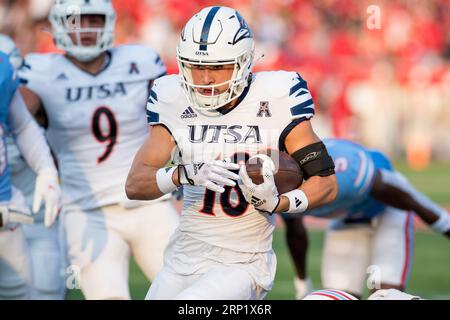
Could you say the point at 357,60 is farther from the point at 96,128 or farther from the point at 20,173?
the point at 96,128

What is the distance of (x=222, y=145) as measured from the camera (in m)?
4.40

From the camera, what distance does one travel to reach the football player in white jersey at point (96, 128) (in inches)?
226

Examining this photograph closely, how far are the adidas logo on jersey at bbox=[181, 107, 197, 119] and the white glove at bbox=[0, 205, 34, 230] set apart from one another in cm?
110

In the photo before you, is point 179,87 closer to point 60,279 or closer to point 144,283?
point 60,279

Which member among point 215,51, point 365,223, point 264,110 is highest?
point 215,51

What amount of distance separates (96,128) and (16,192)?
0.80m

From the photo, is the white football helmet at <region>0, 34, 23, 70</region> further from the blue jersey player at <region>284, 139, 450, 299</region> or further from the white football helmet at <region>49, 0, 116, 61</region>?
the blue jersey player at <region>284, 139, 450, 299</region>

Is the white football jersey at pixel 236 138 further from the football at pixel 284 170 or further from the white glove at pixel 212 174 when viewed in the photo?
the white glove at pixel 212 174

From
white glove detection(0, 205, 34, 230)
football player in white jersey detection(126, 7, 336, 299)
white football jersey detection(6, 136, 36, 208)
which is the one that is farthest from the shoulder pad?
white football jersey detection(6, 136, 36, 208)

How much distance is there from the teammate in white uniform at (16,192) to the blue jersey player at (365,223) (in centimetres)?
179

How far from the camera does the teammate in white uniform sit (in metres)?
5.05

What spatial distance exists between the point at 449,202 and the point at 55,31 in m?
7.90

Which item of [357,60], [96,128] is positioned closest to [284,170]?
[96,128]
